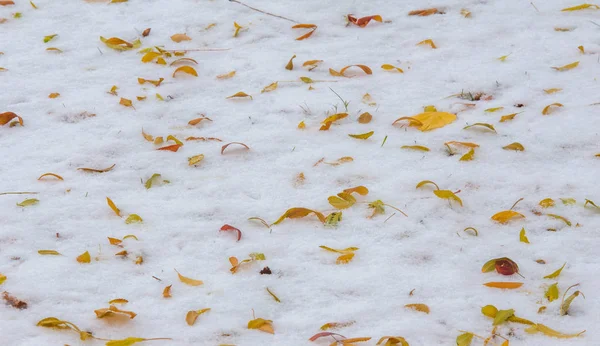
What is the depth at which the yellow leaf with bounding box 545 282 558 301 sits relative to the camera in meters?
1.90

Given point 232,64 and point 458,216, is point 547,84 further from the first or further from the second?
point 232,64

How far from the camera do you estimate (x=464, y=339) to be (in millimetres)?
1784

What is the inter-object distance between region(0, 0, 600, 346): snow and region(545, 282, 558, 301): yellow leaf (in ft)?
0.07

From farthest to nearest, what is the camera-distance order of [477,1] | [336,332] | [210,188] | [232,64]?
[477,1], [232,64], [210,188], [336,332]

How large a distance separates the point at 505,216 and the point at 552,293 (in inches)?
14.9

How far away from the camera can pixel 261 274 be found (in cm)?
205

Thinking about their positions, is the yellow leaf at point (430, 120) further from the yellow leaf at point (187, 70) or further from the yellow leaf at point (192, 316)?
the yellow leaf at point (192, 316)

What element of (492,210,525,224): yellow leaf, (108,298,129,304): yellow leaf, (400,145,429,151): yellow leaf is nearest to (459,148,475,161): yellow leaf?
(400,145,429,151): yellow leaf

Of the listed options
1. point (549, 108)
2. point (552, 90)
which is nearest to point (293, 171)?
point (549, 108)

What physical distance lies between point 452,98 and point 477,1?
40.2 inches

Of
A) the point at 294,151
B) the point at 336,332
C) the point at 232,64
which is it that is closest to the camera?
the point at 336,332

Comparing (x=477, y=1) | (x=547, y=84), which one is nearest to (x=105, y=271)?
(x=547, y=84)

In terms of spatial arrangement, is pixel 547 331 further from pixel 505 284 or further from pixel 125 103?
pixel 125 103

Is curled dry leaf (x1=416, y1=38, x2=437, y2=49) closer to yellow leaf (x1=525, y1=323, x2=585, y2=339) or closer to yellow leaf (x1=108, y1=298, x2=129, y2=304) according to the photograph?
yellow leaf (x1=525, y1=323, x2=585, y2=339)
